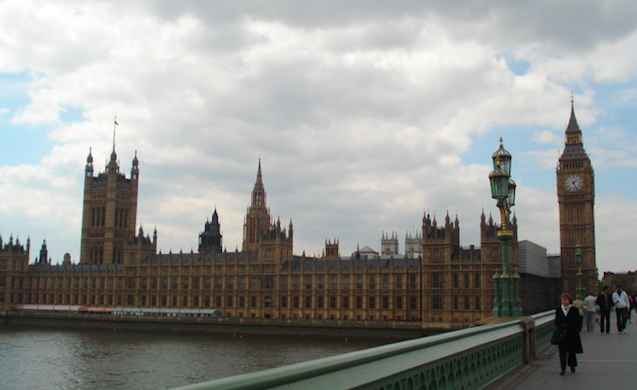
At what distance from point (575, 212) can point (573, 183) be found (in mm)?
4930

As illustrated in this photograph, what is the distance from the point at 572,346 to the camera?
596 inches

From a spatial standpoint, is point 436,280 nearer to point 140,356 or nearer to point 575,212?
point 575,212

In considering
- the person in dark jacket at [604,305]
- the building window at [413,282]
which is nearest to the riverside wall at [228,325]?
the building window at [413,282]

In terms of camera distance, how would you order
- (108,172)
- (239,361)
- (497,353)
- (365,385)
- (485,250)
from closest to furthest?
1. (365,385)
2. (497,353)
3. (239,361)
4. (485,250)
5. (108,172)

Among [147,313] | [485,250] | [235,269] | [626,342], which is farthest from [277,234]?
[626,342]

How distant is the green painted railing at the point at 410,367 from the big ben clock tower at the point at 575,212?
95837 mm

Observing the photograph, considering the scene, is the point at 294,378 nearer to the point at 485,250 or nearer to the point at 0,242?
the point at 485,250

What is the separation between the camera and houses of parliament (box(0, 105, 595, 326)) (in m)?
85.4

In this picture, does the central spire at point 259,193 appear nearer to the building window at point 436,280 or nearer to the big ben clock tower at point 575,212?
the building window at point 436,280

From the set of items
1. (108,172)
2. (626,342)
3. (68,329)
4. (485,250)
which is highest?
(108,172)

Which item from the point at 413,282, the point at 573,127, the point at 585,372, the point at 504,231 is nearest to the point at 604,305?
the point at 504,231

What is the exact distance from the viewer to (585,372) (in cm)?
1545

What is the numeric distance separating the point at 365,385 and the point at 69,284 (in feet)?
419

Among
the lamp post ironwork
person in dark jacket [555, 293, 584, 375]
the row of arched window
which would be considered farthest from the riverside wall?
person in dark jacket [555, 293, 584, 375]
